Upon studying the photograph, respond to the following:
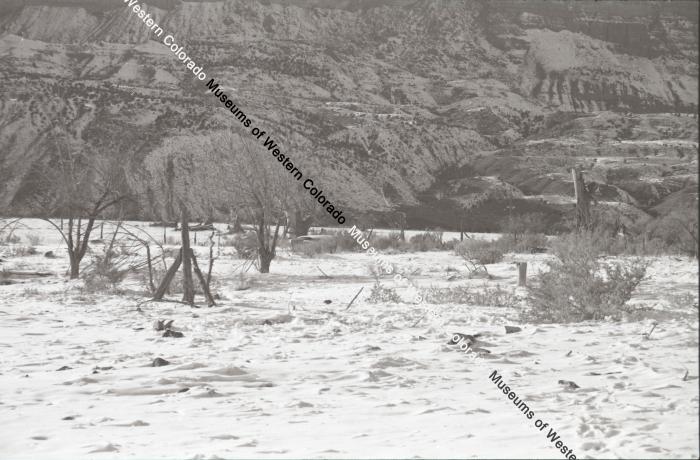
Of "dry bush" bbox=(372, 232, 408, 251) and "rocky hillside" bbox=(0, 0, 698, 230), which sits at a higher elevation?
"rocky hillside" bbox=(0, 0, 698, 230)

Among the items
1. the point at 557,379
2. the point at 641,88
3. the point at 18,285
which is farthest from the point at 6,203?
the point at 641,88

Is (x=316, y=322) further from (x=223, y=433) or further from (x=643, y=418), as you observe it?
(x=643, y=418)

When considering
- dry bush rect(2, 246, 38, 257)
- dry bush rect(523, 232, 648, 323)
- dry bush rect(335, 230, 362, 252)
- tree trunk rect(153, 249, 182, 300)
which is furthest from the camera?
dry bush rect(335, 230, 362, 252)

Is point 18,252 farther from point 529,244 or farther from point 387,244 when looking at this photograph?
point 529,244

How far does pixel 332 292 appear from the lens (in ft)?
46.0

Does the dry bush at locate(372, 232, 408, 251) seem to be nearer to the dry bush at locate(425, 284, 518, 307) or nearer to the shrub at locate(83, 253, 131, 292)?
the shrub at locate(83, 253, 131, 292)

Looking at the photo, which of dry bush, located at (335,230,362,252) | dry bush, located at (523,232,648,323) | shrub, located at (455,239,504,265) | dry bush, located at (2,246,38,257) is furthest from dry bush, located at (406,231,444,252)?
dry bush, located at (523,232,648,323)

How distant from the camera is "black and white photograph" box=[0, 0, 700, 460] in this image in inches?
171

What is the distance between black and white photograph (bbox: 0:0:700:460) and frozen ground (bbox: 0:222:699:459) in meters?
0.03

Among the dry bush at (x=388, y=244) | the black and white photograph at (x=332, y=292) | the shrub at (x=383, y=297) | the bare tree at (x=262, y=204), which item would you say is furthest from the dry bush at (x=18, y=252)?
the shrub at (x=383, y=297)

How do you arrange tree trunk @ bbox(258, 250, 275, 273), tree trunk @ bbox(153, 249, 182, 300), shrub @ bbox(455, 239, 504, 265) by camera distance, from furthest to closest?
shrub @ bbox(455, 239, 504, 265) → tree trunk @ bbox(258, 250, 275, 273) → tree trunk @ bbox(153, 249, 182, 300)

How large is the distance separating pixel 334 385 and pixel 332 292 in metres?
8.10

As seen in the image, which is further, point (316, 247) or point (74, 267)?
point (316, 247)

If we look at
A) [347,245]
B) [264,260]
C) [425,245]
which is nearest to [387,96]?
[425,245]
